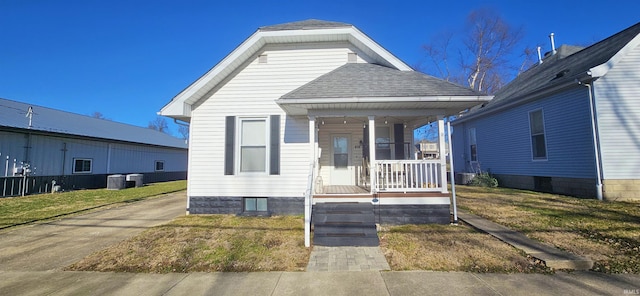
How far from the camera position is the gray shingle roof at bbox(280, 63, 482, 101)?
21.6ft

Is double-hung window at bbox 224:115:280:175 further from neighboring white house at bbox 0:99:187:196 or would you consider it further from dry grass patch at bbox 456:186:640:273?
neighboring white house at bbox 0:99:187:196

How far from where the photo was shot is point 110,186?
15.7m

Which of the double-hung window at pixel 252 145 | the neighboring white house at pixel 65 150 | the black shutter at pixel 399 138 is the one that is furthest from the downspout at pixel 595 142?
the neighboring white house at pixel 65 150

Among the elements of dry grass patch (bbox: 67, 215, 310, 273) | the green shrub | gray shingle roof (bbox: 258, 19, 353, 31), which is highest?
gray shingle roof (bbox: 258, 19, 353, 31)

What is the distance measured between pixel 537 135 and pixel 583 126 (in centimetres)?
214

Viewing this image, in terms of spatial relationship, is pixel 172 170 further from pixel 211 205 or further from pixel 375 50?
pixel 375 50

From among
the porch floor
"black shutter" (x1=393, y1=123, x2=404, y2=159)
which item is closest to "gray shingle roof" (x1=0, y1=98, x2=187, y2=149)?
the porch floor

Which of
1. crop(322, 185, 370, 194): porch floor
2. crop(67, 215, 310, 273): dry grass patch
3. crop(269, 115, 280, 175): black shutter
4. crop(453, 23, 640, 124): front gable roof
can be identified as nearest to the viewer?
crop(67, 215, 310, 273): dry grass patch

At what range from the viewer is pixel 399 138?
9.04 m

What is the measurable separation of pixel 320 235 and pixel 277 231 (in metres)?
1.16

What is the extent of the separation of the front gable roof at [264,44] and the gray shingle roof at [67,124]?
36.9 ft

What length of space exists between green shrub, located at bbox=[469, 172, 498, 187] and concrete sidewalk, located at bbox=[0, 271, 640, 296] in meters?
10.6

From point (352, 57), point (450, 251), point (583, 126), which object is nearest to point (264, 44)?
point (352, 57)

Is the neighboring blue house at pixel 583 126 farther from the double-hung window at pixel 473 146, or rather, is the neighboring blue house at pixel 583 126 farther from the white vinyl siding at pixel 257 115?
the white vinyl siding at pixel 257 115
